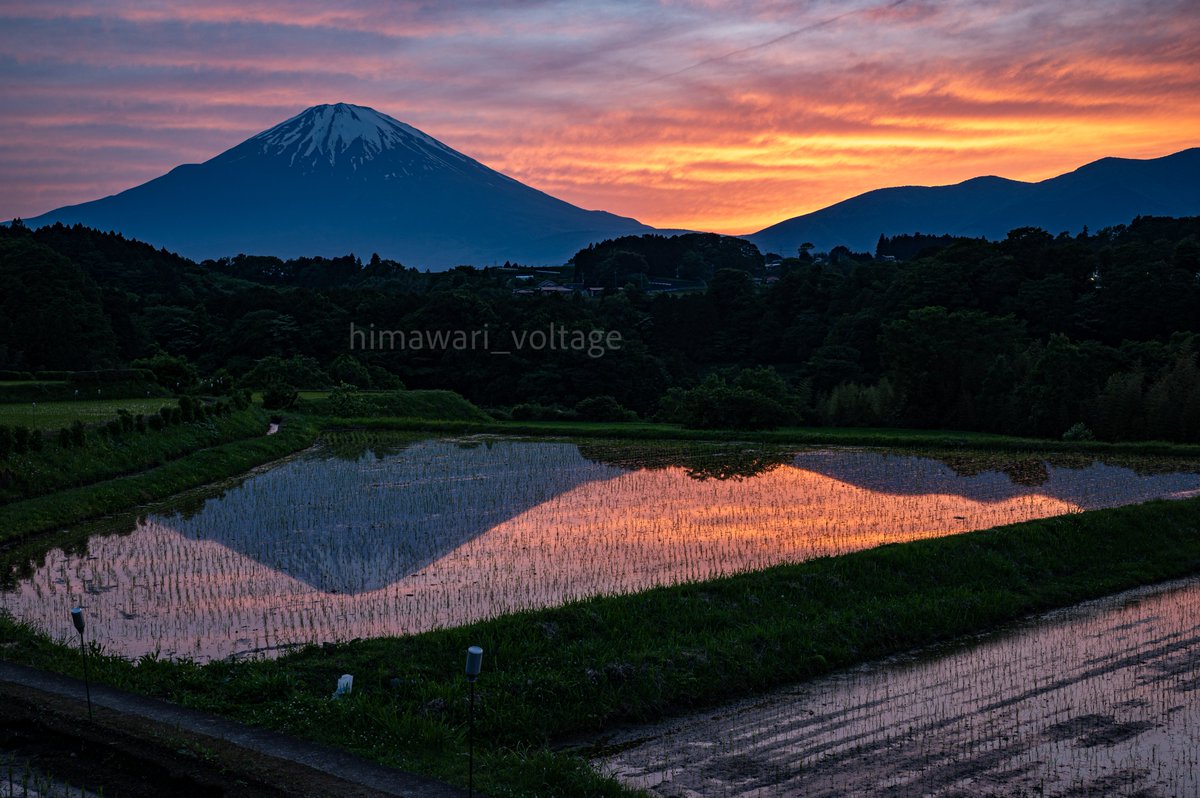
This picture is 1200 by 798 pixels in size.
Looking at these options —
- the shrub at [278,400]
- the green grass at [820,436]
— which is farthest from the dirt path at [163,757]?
the shrub at [278,400]

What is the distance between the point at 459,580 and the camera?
12.0 meters

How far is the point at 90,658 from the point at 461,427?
22860 mm

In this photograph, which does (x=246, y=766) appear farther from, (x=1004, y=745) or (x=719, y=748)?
(x=1004, y=745)

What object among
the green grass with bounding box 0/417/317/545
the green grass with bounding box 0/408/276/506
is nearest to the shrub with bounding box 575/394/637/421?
the green grass with bounding box 0/417/317/545

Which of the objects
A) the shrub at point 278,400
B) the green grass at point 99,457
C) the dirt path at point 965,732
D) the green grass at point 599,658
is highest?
the shrub at point 278,400

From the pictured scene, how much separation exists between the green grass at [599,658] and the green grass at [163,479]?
21.4ft

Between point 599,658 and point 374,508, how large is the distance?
9152 mm

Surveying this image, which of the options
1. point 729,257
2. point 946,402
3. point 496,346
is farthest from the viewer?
point 729,257

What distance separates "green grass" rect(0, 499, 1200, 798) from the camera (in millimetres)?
7191

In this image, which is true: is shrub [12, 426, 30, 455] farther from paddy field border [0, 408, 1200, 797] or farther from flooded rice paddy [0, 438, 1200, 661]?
paddy field border [0, 408, 1200, 797]

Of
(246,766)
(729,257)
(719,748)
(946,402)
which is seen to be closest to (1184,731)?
(719,748)

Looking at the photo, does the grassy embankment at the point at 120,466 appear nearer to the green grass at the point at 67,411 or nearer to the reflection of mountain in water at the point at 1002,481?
the green grass at the point at 67,411

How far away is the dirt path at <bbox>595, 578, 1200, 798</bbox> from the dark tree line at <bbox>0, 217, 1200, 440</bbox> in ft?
62.1

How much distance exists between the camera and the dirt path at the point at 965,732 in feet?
22.0
